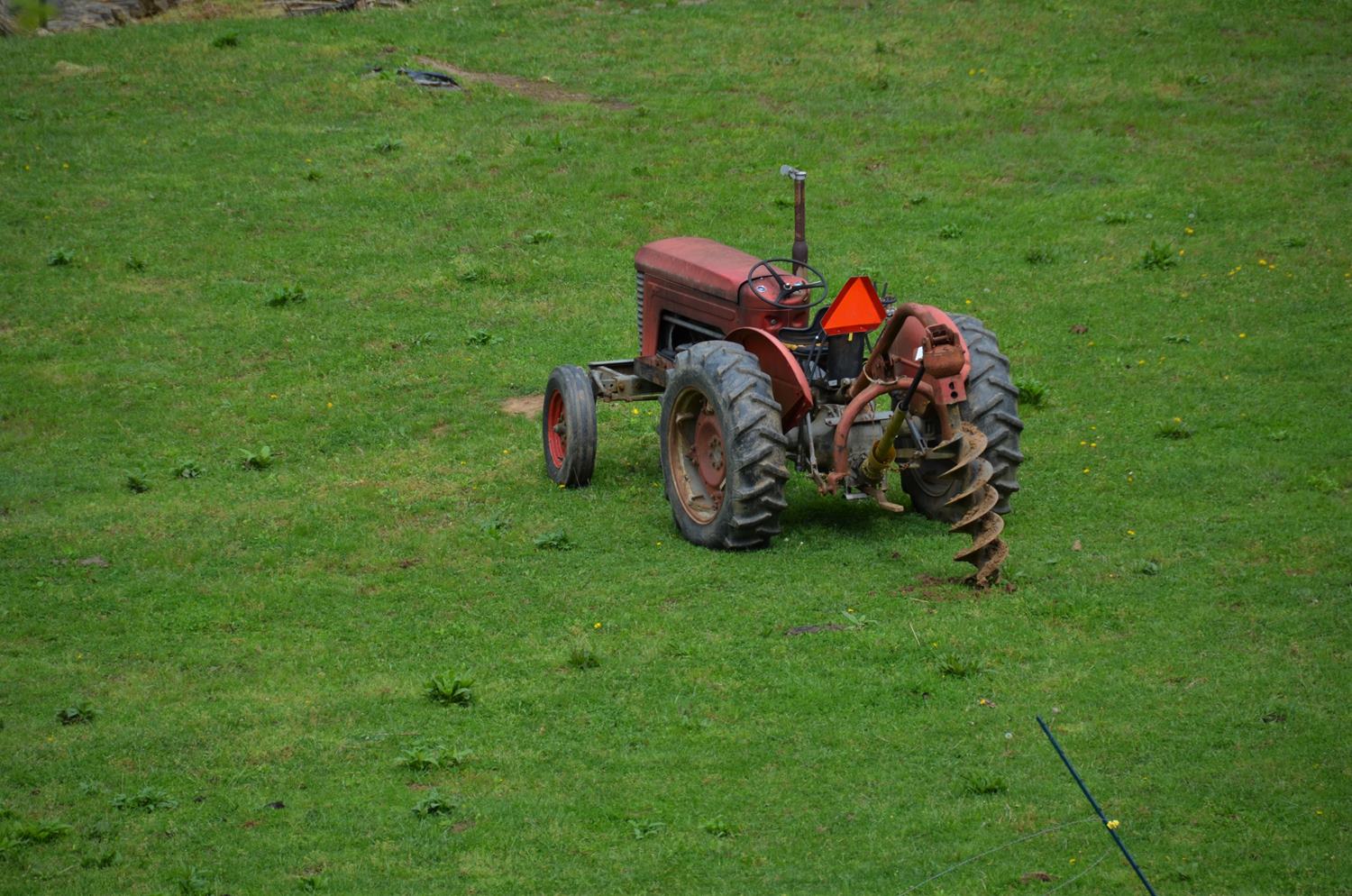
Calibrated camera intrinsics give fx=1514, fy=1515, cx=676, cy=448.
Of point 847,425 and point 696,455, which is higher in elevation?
point 847,425

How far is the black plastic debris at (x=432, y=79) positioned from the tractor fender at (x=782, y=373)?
14605 mm

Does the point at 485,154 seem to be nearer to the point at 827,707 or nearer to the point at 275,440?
the point at 275,440

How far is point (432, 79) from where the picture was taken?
2502 centimetres

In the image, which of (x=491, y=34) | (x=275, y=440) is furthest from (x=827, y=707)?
(x=491, y=34)

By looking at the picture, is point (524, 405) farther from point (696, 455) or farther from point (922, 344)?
point (922, 344)

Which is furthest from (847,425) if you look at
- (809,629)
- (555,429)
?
(555,429)

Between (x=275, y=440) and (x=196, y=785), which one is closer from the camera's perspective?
(x=196, y=785)

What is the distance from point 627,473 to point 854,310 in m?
3.20

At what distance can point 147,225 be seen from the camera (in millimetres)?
20516

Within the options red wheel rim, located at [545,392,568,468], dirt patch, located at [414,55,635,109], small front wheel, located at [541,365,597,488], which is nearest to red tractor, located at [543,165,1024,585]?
small front wheel, located at [541,365,597,488]

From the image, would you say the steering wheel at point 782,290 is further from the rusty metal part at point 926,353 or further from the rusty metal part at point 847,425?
the rusty metal part at point 847,425

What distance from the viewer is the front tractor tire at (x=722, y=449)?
1097cm

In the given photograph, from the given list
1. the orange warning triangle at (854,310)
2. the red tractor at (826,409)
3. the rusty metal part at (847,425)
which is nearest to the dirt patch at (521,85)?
the red tractor at (826,409)

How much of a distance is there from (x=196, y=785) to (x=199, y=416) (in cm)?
795
